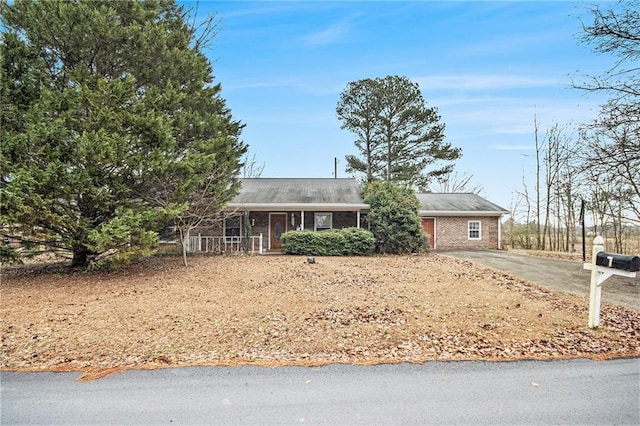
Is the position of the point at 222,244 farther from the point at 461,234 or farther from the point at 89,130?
the point at 461,234

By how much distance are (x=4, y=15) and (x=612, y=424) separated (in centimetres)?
1392

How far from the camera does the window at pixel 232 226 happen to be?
16.3m

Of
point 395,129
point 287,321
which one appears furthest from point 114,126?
point 395,129

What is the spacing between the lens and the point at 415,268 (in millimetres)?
10812

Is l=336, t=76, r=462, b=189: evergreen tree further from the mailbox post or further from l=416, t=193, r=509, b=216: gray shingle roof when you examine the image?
the mailbox post

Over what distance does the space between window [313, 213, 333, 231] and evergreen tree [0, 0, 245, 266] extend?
299 inches

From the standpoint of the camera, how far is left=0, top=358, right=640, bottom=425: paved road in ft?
9.00

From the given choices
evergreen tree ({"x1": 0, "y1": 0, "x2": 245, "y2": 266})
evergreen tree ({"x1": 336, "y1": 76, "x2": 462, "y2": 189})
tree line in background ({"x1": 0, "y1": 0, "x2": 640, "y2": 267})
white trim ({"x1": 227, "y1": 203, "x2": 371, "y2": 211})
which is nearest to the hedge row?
white trim ({"x1": 227, "y1": 203, "x2": 371, "y2": 211})

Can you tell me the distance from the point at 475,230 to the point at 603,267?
46.9 feet

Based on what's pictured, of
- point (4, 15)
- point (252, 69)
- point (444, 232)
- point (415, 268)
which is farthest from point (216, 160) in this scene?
point (444, 232)

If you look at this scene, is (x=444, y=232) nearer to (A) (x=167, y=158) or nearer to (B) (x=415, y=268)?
(B) (x=415, y=268)

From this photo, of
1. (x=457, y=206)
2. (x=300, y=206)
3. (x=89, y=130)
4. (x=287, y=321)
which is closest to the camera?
(x=287, y=321)

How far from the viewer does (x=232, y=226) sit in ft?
53.6

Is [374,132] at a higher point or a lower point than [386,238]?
higher
